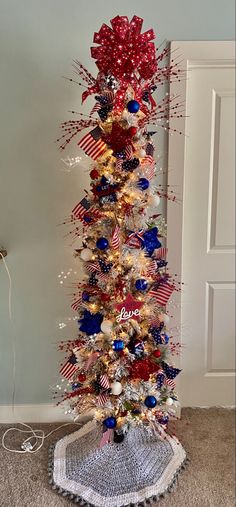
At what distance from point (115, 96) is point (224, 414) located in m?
1.85

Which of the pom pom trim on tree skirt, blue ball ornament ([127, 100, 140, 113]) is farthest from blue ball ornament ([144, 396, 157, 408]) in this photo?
blue ball ornament ([127, 100, 140, 113])

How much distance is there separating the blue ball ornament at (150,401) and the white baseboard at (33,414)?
0.71 meters

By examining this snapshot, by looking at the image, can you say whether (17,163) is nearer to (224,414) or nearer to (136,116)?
(136,116)

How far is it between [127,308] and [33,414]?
1042 mm

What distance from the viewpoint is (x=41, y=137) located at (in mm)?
2092

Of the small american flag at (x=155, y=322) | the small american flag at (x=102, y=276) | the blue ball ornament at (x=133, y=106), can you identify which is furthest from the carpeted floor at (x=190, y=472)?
the blue ball ornament at (x=133, y=106)

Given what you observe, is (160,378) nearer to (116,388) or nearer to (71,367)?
(116,388)

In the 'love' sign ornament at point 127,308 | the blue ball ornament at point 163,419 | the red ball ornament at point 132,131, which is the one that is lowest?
the blue ball ornament at point 163,419

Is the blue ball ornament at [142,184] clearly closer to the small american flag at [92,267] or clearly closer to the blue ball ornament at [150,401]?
the small american flag at [92,267]

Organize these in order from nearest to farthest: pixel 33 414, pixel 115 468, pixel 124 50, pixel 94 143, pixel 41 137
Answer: pixel 124 50
pixel 94 143
pixel 115 468
pixel 41 137
pixel 33 414

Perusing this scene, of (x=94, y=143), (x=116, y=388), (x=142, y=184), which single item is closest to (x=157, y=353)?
(x=116, y=388)

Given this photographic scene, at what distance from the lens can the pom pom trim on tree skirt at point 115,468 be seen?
1.84 meters

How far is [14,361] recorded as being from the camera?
7.60 ft

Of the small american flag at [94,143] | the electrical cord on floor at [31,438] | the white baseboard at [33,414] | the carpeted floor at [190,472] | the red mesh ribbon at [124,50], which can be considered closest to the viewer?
the red mesh ribbon at [124,50]
